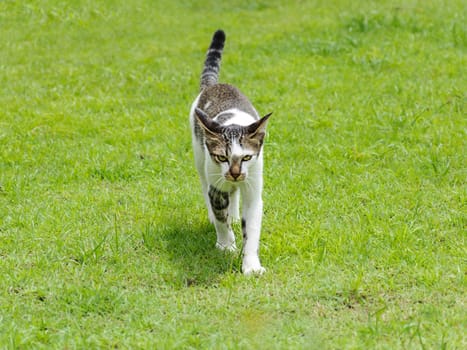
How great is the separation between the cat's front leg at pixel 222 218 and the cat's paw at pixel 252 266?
→ 0.39m

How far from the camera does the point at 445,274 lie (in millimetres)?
5758

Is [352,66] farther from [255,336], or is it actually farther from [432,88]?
[255,336]

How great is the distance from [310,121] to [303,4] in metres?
7.62

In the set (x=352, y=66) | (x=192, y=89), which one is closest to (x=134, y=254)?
(x=192, y=89)

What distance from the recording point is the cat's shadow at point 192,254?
6019 millimetres

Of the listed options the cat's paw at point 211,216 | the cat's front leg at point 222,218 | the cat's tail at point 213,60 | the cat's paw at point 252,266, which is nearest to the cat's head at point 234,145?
the cat's front leg at point 222,218

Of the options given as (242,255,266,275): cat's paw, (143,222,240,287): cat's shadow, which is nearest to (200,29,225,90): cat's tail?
(143,222,240,287): cat's shadow

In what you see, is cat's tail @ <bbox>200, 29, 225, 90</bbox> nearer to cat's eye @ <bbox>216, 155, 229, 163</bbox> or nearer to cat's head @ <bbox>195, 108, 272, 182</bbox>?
cat's head @ <bbox>195, 108, 272, 182</bbox>

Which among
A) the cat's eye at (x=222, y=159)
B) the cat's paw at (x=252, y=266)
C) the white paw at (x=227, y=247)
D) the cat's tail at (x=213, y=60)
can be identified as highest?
the cat's tail at (x=213, y=60)

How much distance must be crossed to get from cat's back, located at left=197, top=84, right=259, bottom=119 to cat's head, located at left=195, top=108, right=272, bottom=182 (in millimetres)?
894

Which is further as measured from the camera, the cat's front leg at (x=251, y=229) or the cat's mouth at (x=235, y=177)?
the cat's front leg at (x=251, y=229)

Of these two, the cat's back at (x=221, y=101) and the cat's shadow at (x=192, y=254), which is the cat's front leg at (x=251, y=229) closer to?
the cat's shadow at (x=192, y=254)

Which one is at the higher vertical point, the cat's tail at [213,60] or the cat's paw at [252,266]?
the cat's tail at [213,60]

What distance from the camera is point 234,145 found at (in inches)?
225
